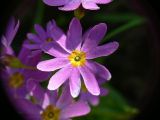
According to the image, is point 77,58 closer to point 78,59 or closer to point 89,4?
point 78,59

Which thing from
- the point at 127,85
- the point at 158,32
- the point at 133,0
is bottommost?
the point at 127,85

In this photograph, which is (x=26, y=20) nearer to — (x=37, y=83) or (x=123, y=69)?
(x=123, y=69)

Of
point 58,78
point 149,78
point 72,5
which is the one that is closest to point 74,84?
point 58,78

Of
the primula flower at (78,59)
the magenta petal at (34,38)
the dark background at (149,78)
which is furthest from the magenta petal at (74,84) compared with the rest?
the dark background at (149,78)

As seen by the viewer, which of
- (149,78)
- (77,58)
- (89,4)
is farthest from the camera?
(149,78)

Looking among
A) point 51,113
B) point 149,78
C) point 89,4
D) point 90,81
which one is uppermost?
point 89,4

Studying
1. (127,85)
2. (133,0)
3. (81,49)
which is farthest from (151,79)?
(81,49)
